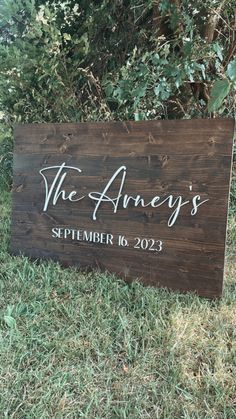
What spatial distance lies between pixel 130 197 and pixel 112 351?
775 millimetres

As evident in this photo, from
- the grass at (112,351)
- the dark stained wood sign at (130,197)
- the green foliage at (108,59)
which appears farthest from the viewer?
the green foliage at (108,59)

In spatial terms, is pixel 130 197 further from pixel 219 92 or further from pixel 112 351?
pixel 219 92

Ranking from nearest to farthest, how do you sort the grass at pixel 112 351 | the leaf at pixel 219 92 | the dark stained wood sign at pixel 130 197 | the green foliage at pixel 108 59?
the leaf at pixel 219 92 < the grass at pixel 112 351 < the dark stained wood sign at pixel 130 197 < the green foliage at pixel 108 59

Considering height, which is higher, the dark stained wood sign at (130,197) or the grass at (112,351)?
the dark stained wood sign at (130,197)

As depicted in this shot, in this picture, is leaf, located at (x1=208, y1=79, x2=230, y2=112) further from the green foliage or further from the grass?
the green foliage

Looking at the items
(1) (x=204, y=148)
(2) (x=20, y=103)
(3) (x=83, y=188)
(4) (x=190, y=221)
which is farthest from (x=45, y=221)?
(2) (x=20, y=103)

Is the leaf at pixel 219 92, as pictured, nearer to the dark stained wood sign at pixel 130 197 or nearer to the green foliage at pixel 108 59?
the dark stained wood sign at pixel 130 197

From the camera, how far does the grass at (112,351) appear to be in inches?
45.3

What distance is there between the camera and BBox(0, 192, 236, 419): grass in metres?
1.15

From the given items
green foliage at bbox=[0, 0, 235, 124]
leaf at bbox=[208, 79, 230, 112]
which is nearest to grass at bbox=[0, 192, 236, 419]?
leaf at bbox=[208, 79, 230, 112]

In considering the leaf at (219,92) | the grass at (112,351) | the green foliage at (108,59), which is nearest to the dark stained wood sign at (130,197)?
the grass at (112,351)

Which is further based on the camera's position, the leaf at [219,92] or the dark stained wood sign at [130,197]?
the dark stained wood sign at [130,197]

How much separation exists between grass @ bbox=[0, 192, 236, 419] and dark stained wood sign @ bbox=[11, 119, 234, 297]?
0.16 meters

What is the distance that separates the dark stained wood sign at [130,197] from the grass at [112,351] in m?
0.16
